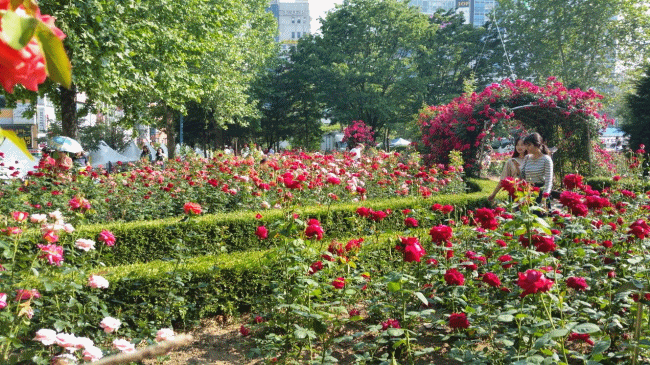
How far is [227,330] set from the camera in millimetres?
4836

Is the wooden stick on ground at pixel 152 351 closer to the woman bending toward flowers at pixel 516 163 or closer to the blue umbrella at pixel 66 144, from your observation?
the woman bending toward flowers at pixel 516 163

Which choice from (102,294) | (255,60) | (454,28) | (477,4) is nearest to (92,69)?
(102,294)

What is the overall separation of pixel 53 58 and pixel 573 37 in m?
41.5

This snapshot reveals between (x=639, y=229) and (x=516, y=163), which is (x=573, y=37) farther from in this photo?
(x=639, y=229)

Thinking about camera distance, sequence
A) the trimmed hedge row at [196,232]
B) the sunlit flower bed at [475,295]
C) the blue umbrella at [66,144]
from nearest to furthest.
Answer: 1. the sunlit flower bed at [475,295]
2. the trimmed hedge row at [196,232]
3. the blue umbrella at [66,144]

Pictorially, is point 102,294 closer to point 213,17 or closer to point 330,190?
point 330,190

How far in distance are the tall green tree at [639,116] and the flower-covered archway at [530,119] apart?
6.16 metres

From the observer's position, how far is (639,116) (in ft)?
65.0

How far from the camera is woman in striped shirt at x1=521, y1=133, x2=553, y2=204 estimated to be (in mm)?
6418

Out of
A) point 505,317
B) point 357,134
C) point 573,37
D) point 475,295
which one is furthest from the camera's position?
point 573,37

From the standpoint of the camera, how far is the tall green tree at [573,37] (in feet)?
115

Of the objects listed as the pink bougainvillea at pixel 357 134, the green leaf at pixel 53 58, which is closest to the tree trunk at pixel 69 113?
the pink bougainvillea at pixel 357 134

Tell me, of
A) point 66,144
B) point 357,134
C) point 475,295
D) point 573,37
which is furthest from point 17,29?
point 573,37

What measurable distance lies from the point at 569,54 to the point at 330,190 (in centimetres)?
3460
